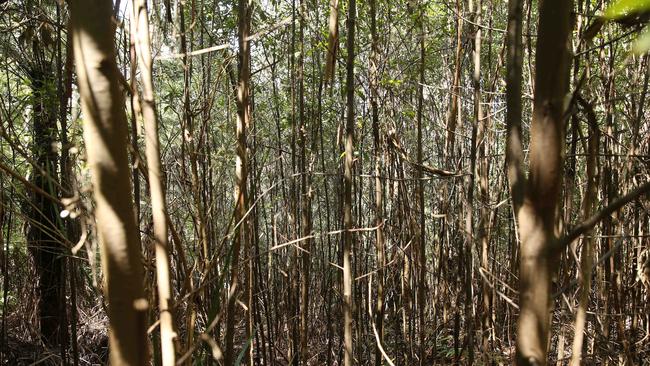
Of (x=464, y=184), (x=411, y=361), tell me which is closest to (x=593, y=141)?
(x=464, y=184)

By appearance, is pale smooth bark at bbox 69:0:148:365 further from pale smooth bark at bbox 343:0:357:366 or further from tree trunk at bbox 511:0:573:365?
pale smooth bark at bbox 343:0:357:366

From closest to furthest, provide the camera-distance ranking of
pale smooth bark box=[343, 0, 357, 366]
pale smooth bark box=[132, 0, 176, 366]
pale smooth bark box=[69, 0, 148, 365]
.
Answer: pale smooth bark box=[69, 0, 148, 365] < pale smooth bark box=[132, 0, 176, 366] < pale smooth bark box=[343, 0, 357, 366]

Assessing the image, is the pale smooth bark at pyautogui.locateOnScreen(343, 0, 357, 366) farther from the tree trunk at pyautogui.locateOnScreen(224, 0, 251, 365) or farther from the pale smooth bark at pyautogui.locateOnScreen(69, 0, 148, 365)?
the pale smooth bark at pyautogui.locateOnScreen(69, 0, 148, 365)

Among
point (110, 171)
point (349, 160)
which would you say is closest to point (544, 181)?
point (110, 171)

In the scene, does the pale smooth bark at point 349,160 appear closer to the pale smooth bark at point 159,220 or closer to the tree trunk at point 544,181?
the pale smooth bark at point 159,220

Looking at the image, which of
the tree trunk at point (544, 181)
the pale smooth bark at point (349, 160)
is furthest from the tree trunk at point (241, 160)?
the tree trunk at point (544, 181)

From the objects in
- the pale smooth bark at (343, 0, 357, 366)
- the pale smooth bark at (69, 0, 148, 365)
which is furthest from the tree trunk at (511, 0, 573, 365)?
the pale smooth bark at (343, 0, 357, 366)

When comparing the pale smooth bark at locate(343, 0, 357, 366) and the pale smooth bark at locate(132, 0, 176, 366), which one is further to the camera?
the pale smooth bark at locate(343, 0, 357, 366)

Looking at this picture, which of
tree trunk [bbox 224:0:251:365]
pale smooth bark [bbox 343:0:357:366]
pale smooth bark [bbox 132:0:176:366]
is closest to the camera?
A: pale smooth bark [bbox 132:0:176:366]

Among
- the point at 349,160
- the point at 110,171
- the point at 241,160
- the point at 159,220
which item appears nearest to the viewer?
the point at 110,171

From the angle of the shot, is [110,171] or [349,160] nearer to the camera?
[110,171]

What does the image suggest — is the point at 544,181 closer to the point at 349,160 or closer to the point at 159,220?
the point at 159,220

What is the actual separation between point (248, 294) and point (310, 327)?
2.94m

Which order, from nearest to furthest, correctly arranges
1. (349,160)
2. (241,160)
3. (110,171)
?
1. (110,171)
2. (241,160)
3. (349,160)
